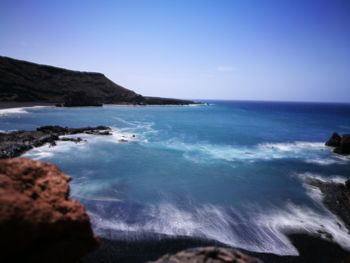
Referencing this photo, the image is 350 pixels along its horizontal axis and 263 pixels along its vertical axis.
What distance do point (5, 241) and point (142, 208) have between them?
13.2 meters

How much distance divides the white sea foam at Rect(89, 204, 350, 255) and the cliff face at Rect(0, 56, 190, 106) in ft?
376

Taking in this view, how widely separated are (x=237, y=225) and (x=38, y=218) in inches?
532

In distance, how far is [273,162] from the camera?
34.7 m

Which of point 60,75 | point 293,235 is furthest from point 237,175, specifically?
point 60,75

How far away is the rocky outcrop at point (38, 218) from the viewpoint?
5730 mm

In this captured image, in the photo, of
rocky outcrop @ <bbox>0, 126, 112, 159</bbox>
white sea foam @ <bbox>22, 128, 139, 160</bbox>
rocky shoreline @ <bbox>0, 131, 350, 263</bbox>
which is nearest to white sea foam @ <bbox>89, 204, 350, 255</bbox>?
rocky shoreline @ <bbox>0, 131, 350, 263</bbox>

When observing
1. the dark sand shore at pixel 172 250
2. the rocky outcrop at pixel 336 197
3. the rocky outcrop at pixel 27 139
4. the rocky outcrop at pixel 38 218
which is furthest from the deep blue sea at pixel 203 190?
the rocky outcrop at pixel 38 218

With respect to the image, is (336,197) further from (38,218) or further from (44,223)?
(38,218)

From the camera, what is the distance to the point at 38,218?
19.9 ft

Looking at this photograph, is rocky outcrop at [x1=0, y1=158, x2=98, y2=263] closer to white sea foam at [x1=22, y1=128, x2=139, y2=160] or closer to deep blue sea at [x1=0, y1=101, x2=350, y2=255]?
deep blue sea at [x1=0, y1=101, x2=350, y2=255]

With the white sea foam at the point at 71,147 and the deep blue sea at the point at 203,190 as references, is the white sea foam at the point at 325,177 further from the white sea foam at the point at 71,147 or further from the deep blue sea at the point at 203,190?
the white sea foam at the point at 71,147

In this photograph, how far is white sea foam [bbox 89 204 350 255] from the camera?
14.8m

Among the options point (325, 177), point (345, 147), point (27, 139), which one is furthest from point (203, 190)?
point (345, 147)

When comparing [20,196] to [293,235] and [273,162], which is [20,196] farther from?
[273,162]
